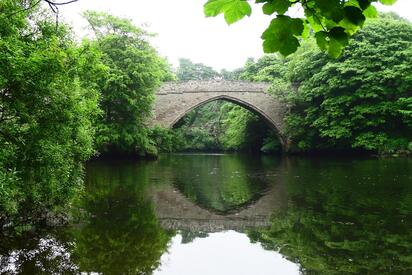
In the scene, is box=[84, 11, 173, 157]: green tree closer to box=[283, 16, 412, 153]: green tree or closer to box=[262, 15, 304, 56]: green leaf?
box=[283, 16, 412, 153]: green tree

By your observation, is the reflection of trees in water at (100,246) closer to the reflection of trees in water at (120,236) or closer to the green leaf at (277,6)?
the reflection of trees in water at (120,236)

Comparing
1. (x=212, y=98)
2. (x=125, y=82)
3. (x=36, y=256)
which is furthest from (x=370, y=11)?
(x=212, y=98)

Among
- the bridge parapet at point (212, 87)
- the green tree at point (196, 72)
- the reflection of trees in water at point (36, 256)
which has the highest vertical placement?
the green tree at point (196, 72)

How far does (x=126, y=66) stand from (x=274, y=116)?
12.8 meters

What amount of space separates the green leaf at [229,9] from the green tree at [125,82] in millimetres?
22141

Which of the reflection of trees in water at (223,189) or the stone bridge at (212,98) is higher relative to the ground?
the stone bridge at (212,98)

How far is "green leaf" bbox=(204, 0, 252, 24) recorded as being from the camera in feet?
5.26

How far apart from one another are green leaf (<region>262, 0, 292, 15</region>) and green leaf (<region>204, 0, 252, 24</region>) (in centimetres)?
6

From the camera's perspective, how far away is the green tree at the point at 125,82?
23.9 m

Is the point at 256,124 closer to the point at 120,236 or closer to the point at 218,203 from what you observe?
the point at 218,203

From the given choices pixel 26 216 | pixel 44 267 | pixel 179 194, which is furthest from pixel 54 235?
pixel 179 194

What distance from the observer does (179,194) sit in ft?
39.2

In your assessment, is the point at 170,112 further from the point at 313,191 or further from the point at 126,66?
the point at 313,191

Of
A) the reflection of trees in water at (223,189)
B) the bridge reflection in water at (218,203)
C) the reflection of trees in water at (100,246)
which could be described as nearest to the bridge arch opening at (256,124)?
the reflection of trees in water at (223,189)
